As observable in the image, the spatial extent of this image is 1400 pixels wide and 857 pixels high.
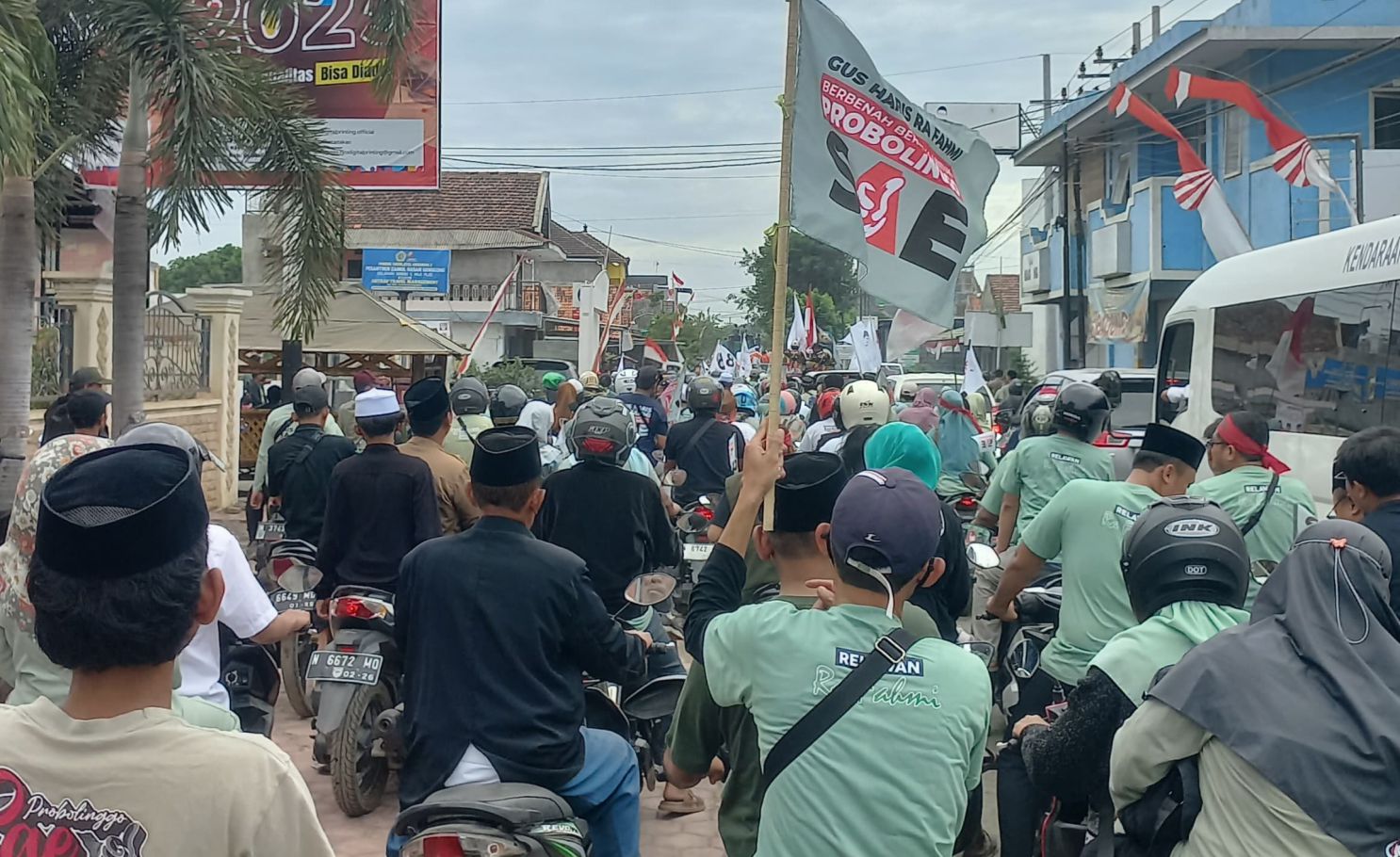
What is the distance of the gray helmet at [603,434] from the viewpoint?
5.77 metres

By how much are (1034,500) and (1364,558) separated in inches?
142

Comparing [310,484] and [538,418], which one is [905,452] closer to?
[310,484]

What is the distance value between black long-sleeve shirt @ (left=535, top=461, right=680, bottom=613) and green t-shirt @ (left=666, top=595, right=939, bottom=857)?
2.57 metres

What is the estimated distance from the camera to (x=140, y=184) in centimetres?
1077

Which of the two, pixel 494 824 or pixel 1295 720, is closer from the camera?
pixel 1295 720

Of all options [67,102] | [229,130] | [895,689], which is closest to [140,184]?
[229,130]

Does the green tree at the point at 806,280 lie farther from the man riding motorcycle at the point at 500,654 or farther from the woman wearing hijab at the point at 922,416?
the man riding motorcycle at the point at 500,654

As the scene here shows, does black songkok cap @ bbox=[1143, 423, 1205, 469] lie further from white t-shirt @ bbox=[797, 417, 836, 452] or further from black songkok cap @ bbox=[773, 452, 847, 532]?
white t-shirt @ bbox=[797, 417, 836, 452]

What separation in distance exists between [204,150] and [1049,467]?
6.98m

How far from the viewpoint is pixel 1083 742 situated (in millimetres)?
3068

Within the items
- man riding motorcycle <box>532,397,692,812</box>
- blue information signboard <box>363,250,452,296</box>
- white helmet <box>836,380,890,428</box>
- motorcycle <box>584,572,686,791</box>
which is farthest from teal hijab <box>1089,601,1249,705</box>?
blue information signboard <box>363,250,452,296</box>

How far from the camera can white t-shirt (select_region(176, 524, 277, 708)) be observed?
354 cm

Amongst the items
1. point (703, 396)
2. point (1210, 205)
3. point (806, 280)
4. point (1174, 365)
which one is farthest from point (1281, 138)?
point (806, 280)

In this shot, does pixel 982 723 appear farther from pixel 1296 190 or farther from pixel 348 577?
pixel 1296 190
